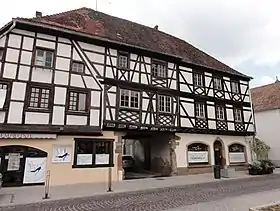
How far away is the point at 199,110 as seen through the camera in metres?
19.2

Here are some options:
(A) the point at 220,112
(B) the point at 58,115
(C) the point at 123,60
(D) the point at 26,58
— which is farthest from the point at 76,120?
(A) the point at 220,112

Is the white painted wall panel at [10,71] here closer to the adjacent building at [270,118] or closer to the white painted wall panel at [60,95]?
the white painted wall panel at [60,95]

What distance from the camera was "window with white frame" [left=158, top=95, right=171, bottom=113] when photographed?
17156 millimetres

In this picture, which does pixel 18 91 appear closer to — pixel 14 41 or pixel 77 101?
pixel 14 41

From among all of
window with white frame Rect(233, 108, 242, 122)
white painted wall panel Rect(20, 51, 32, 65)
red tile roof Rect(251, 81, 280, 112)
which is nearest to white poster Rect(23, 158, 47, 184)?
white painted wall panel Rect(20, 51, 32, 65)

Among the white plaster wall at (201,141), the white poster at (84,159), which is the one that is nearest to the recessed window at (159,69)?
the white plaster wall at (201,141)

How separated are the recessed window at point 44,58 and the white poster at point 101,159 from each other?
5936mm

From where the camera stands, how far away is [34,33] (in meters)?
13.9

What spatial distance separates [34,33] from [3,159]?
703 centimetres

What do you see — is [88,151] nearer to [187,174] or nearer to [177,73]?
[187,174]

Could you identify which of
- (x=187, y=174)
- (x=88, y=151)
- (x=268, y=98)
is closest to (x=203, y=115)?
(x=187, y=174)

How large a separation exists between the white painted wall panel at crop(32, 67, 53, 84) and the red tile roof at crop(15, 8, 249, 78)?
285 centimetres

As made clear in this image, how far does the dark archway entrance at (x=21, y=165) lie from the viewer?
12.3m

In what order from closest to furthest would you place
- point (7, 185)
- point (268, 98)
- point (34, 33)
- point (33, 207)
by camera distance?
point (33, 207) → point (7, 185) → point (34, 33) → point (268, 98)
